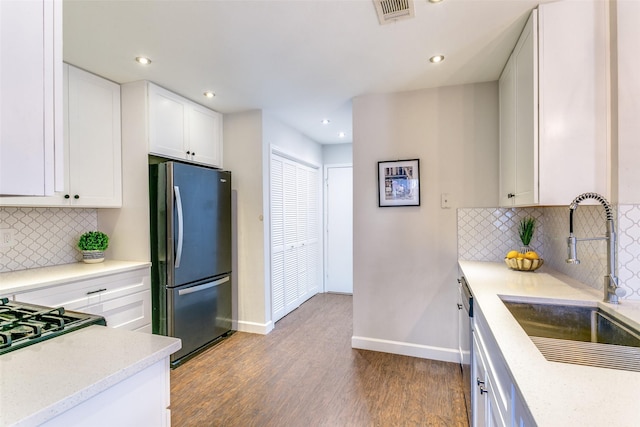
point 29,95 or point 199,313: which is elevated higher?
point 29,95

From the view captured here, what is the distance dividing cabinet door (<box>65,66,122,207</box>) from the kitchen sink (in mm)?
2938

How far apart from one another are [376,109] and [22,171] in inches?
103

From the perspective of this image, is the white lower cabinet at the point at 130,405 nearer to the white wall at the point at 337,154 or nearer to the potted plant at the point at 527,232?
the potted plant at the point at 527,232

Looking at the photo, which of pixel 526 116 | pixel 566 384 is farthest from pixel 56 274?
pixel 526 116

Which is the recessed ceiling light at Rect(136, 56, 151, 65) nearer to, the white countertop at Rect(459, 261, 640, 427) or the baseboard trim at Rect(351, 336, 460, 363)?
the white countertop at Rect(459, 261, 640, 427)

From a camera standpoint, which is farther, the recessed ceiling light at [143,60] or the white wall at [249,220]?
the white wall at [249,220]

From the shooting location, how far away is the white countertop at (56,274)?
1812 millimetres

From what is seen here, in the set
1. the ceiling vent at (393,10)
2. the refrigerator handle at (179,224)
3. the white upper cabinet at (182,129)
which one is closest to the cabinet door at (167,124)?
the white upper cabinet at (182,129)

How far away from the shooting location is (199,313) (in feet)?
9.05

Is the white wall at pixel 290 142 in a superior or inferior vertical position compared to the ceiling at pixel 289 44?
inferior

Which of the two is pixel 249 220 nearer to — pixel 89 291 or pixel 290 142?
pixel 290 142

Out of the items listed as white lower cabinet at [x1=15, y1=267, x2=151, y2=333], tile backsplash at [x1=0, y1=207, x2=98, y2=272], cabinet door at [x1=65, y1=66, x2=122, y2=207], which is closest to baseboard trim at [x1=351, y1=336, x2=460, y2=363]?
white lower cabinet at [x1=15, y1=267, x2=151, y2=333]

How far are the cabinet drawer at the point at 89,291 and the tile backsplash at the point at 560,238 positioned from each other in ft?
8.68

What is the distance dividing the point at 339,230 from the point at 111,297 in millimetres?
3250
